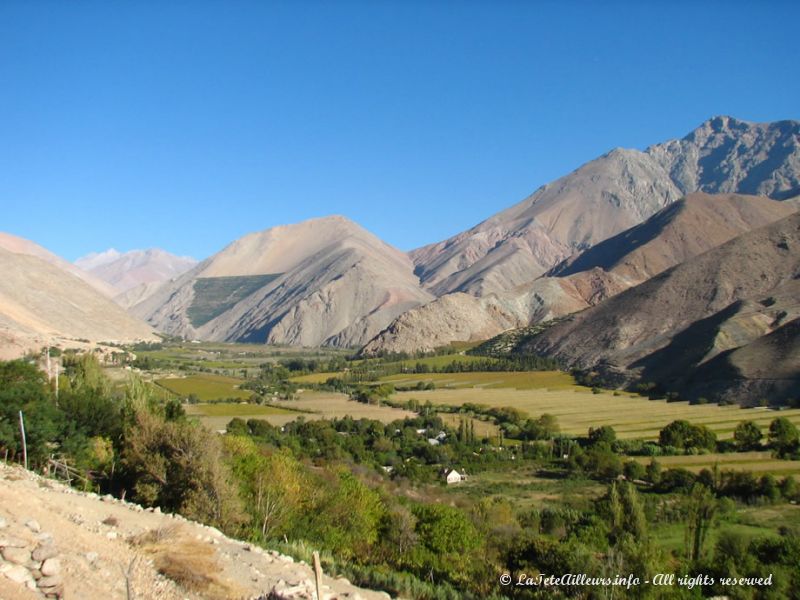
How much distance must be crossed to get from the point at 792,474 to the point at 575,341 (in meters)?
88.9

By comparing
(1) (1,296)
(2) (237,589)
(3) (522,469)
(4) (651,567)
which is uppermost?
(1) (1,296)

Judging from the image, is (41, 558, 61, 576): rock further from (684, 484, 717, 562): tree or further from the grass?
the grass

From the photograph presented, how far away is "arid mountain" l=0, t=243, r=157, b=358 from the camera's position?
149m

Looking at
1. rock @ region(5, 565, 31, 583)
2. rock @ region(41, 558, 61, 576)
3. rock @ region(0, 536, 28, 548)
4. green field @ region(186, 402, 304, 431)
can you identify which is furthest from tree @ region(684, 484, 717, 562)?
green field @ region(186, 402, 304, 431)

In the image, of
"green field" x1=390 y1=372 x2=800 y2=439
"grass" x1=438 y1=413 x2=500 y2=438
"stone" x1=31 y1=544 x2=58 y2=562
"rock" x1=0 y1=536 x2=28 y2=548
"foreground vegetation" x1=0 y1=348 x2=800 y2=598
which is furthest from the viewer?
"grass" x1=438 y1=413 x2=500 y2=438

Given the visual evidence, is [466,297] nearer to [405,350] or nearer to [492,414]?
[405,350]

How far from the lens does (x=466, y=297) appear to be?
190875 millimetres

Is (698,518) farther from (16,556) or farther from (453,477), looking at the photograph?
(16,556)

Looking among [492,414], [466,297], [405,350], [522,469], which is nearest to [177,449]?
[522,469]

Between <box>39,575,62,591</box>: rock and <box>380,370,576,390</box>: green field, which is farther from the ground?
<box>39,575,62,591</box>: rock

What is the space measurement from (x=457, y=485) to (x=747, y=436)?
24869 mm

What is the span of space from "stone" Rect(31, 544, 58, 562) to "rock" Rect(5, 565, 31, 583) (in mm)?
473

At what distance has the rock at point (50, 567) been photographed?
10859 mm

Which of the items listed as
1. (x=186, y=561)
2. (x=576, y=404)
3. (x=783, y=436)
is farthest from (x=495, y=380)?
(x=186, y=561)
